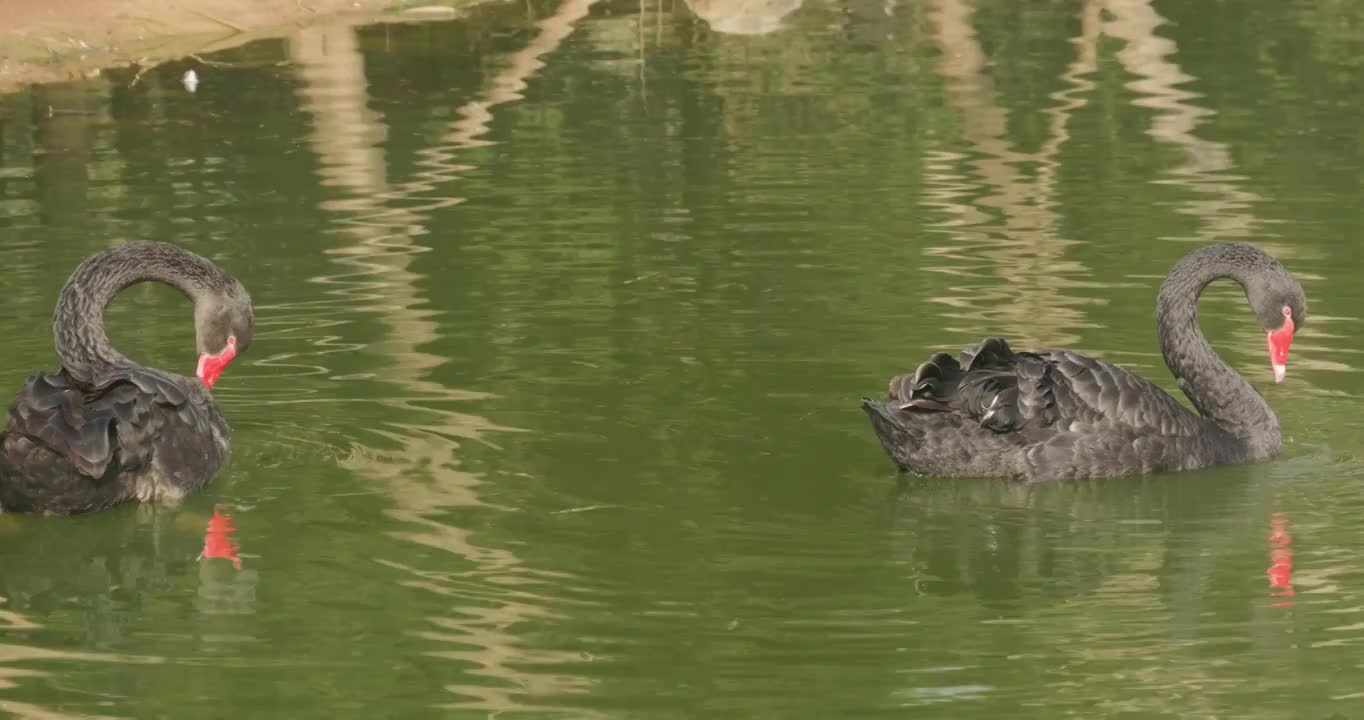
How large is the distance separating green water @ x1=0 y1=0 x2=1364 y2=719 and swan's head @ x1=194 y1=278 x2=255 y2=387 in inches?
14.5

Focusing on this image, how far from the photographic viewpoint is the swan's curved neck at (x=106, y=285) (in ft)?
28.2

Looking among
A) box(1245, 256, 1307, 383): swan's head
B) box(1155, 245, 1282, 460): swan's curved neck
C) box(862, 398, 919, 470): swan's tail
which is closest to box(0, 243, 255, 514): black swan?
box(862, 398, 919, 470): swan's tail

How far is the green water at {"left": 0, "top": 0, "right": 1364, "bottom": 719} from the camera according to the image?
646 centimetres

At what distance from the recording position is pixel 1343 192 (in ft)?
45.5

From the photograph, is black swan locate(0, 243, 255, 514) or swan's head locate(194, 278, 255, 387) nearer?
black swan locate(0, 243, 255, 514)

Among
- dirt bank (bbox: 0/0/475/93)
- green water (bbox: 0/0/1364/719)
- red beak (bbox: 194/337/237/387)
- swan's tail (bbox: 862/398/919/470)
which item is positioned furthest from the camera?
dirt bank (bbox: 0/0/475/93)

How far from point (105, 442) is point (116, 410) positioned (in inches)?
9.1

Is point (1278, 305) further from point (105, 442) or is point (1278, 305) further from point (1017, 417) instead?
point (105, 442)

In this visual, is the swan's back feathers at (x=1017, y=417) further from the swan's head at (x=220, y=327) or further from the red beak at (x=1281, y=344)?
the swan's head at (x=220, y=327)

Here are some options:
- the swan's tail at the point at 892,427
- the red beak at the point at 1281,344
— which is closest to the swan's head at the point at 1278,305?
the red beak at the point at 1281,344

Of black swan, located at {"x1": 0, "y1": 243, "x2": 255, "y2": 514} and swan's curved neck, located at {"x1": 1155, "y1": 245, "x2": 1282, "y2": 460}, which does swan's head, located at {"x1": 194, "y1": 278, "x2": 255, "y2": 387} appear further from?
swan's curved neck, located at {"x1": 1155, "y1": 245, "x2": 1282, "y2": 460}

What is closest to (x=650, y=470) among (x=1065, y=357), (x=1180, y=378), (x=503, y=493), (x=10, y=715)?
(x=503, y=493)

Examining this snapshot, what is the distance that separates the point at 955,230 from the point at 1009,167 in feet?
7.26

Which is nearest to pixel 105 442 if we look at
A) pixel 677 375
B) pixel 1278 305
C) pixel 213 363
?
pixel 213 363
